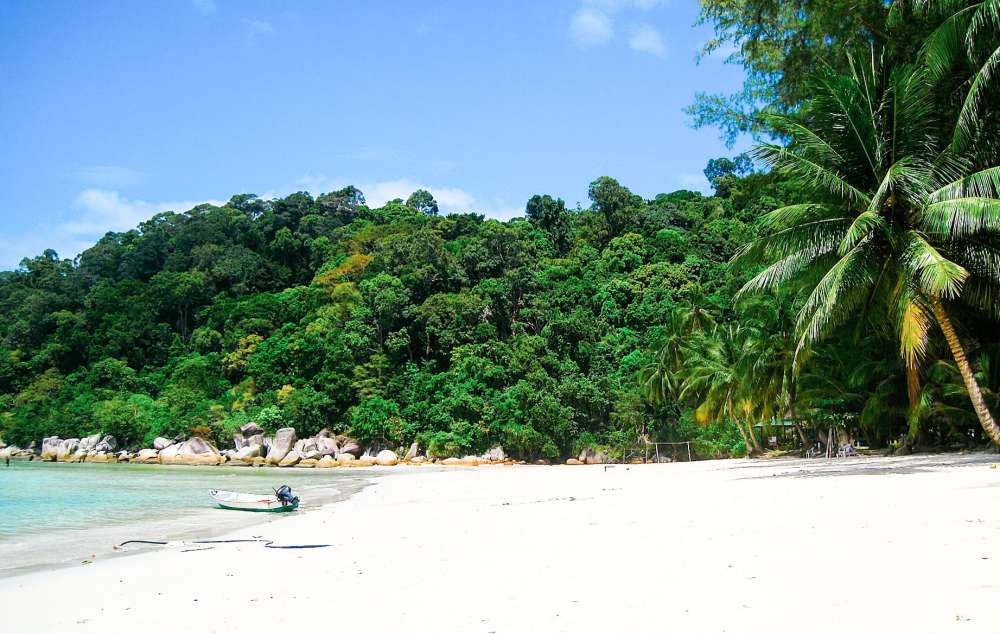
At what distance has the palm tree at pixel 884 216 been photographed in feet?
41.0

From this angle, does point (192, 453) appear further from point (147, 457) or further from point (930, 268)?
point (930, 268)

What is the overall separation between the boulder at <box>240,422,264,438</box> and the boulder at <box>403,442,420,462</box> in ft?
36.4

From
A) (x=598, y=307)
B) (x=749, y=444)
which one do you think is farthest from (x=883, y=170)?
(x=598, y=307)

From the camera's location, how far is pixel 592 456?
38219 mm

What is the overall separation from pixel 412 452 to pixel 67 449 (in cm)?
2822

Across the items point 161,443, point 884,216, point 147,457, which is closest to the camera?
point 884,216

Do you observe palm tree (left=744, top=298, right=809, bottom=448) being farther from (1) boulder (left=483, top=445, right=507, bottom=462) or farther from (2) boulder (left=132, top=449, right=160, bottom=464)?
(2) boulder (left=132, top=449, right=160, bottom=464)

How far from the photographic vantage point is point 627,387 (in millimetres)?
39000

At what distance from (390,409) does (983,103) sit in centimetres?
3586

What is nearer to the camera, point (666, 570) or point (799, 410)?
point (666, 570)

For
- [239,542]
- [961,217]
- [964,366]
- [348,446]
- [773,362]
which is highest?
[961,217]

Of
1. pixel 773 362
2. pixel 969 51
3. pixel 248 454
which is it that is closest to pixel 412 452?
pixel 248 454

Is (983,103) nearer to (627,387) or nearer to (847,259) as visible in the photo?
(847,259)

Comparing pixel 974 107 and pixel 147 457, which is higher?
pixel 974 107
